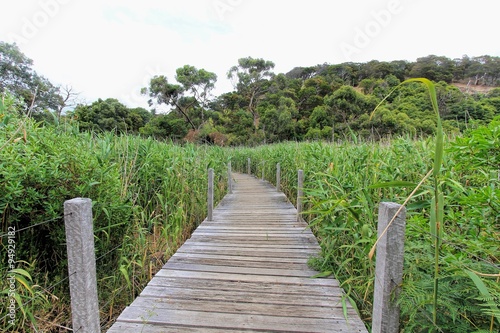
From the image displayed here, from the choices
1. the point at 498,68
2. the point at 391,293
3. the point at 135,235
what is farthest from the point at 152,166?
the point at 498,68

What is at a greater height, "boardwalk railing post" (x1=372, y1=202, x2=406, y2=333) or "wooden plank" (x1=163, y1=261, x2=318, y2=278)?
"boardwalk railing post" (x1=372, y1=202, x2=406, y2=333)

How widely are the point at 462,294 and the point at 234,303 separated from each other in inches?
57.5

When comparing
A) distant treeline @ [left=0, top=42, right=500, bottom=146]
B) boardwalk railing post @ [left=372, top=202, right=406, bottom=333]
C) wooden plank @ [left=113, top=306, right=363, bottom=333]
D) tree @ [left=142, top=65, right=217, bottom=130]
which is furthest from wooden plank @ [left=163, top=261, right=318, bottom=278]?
tree @ [left=142, top=65, right=217, bottom=130]

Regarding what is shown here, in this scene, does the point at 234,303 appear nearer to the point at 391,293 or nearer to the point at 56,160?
the point at 391,293

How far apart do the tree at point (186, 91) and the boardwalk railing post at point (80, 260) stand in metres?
23.6

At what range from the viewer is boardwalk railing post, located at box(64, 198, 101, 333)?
1196 mm

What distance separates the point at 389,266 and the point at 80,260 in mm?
1557

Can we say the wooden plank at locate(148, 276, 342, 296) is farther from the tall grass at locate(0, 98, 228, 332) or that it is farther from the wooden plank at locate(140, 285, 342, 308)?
the tall grass at locate(0, 98, 228, 332)

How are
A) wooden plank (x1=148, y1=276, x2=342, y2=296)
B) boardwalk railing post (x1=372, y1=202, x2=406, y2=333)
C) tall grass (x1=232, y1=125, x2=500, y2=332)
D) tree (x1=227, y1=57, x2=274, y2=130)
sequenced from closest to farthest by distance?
tall grass (x1=232, y1=125, x2=500, y2=332)
boardwalk railing post (x1=372, y1=202, x2=406, y2=333)
wooden plank (x1=148, y1=276, x2=342, y2=296)
tree (x1=227, y1=57, x2=274, y2=130)

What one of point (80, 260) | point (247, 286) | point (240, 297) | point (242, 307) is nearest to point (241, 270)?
point (247, 286)

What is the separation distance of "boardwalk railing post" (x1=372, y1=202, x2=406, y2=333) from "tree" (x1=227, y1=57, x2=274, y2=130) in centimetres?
3035

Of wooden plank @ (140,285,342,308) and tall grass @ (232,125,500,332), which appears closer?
tall grass @ (232,125,500,332)

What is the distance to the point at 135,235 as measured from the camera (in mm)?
2441

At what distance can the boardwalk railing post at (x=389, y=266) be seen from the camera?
3.73ft
